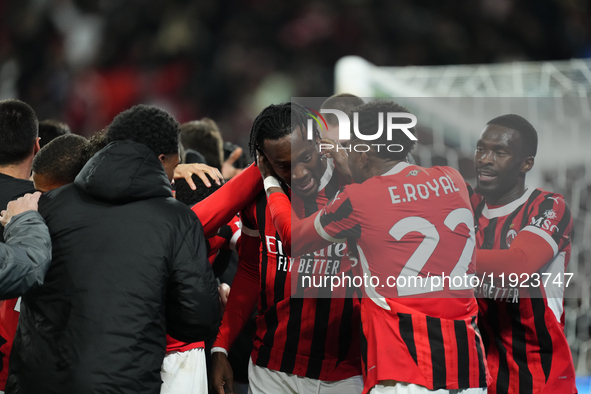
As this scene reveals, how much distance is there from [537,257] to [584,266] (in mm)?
735

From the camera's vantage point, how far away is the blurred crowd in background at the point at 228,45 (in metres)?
7.30

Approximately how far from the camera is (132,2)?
26.0ft

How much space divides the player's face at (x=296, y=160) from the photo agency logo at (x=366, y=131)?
0.15ft

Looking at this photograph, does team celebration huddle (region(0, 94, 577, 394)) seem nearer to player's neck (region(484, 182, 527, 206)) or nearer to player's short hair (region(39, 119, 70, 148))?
player's neck (region(484, 182, 527, 206))

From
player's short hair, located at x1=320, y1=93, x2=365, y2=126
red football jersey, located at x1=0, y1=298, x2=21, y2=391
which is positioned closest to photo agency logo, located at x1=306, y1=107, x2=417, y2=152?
player's short hair, located at x1=320, y1=93, x2=365, y2=126

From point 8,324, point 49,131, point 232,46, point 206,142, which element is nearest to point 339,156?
→ point 8,324

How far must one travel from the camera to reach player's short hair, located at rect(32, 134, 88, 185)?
2.17 metres

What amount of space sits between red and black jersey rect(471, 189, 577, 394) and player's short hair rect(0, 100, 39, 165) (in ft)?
6.20

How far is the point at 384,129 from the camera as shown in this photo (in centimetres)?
208

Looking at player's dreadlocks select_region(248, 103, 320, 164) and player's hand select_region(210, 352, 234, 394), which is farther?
player's hand select_region(210, 352, 234, 394)

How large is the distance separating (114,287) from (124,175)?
34cm

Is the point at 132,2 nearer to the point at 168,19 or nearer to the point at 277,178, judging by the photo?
the point at 168,19

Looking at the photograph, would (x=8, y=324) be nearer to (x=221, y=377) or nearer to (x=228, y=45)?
(x=221, y=377)

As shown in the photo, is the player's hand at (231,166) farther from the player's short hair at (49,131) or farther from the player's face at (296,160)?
the player's face at (296,160)
